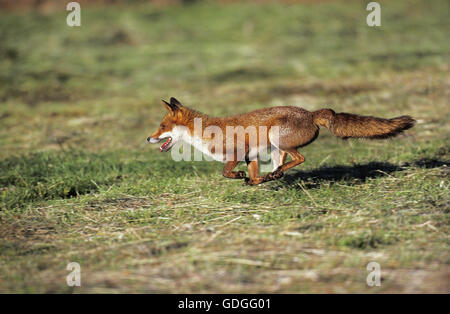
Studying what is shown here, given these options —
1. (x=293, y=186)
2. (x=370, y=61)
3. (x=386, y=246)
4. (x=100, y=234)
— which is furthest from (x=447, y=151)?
(x=370, y=61)

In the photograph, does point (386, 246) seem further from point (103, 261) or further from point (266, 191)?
point (103, 261)

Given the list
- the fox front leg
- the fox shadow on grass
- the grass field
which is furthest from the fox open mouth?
the fox shadow on grass

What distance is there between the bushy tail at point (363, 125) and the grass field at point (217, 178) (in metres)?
0.69

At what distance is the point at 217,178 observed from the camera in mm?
7512

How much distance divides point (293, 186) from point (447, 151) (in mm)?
3003

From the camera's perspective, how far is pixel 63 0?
25.0 meters

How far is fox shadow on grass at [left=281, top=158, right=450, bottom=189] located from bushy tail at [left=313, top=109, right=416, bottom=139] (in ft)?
2.35

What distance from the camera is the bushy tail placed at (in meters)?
6.43

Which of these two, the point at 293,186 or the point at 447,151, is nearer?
the point at 293,186

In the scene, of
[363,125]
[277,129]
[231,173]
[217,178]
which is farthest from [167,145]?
[363,125]

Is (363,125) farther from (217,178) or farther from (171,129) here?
(171,129)

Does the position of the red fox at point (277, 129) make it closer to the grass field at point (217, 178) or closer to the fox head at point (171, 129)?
the fox head at point (171, 129)

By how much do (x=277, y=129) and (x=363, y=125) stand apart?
109cm

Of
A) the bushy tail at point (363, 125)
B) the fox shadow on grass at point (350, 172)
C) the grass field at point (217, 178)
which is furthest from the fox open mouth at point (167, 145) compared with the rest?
the bushy tail at point (363, 125)
